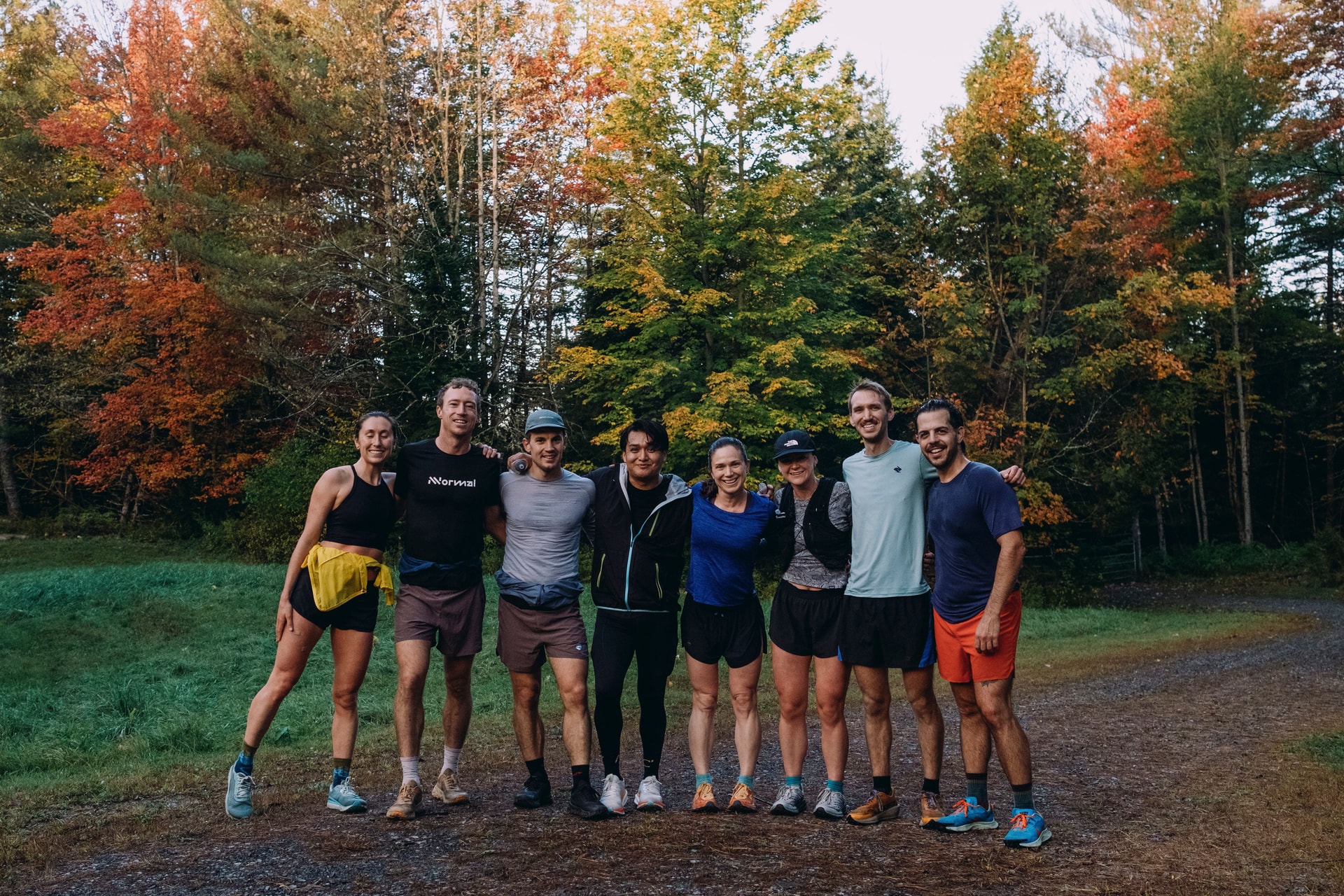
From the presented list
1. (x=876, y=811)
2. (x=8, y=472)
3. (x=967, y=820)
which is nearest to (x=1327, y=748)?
(x=967, y=820)

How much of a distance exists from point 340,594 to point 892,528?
2.88 meters

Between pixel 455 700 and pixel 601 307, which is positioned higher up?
pixel 601 307

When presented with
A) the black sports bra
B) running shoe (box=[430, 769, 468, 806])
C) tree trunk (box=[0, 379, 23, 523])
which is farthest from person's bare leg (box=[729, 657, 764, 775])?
tree trunk (box=[0, 379, 23, 523])

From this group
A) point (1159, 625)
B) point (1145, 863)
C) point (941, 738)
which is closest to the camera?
point (1145, 863)

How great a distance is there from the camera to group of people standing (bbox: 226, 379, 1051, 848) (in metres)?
5.49

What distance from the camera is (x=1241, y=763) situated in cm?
713

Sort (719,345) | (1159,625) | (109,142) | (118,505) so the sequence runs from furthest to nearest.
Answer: (118,505)
(109,142)
(719,345)
(1159,625)

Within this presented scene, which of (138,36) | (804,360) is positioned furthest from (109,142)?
(804,360)

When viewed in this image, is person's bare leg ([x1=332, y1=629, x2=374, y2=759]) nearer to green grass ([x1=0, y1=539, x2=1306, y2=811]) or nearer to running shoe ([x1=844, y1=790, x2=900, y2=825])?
green grass ([x1=0, y1=539, x2=1306, y2=811])

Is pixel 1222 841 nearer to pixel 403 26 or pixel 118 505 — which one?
pixel 403 26

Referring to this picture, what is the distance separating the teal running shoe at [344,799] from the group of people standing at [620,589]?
1 centimetres

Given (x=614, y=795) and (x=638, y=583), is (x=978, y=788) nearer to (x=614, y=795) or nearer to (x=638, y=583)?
(x=614, y=795)

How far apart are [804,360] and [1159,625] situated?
9.37m

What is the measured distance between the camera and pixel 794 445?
18.7ft
